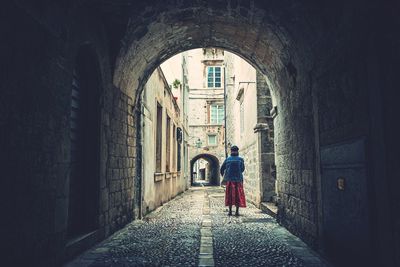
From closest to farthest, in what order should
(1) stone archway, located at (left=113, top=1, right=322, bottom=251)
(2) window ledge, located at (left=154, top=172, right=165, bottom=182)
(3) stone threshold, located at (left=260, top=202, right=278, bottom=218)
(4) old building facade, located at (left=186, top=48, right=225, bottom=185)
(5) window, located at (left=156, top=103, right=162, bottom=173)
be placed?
1. (1) stone archway, located at (left=113, top=1, right=322, bottom=251)
2. (3) stone threshold, located at (left=260, top=202, right=278, bottom=218)
3. (2) window ledge, located at (left=154, top=172, right=165, bottom=182)
4. (5) window, located at (left=156, top=103, right=162, bottom=173)
5. (4) old building facade, located at (left=186, top=48, right=225, bottom=185)

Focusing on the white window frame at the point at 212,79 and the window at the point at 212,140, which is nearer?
the window at the point at 212,140

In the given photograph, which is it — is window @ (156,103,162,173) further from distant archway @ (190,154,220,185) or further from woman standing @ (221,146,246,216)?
distant archway @ (190,154,220,185)

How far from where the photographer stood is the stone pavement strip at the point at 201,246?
4270 mm

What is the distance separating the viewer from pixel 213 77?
29.8m

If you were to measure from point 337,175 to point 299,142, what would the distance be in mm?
1751

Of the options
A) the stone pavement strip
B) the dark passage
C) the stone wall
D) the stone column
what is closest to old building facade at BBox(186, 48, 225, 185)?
the stone column

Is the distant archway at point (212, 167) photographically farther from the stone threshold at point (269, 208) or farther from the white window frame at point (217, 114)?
the stone threshold at point (269, 208)

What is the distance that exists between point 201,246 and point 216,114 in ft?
80.4

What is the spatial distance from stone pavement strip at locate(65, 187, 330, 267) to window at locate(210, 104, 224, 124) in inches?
857

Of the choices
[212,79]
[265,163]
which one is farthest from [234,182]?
[212,79]

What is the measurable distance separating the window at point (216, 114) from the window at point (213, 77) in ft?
5.56

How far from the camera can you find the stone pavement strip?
4270 millimetres

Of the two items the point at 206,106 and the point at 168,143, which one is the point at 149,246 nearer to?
the point at 168,143

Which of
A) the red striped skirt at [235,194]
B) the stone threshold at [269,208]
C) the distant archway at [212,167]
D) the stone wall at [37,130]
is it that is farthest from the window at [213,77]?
the stone wall at [37,130]
